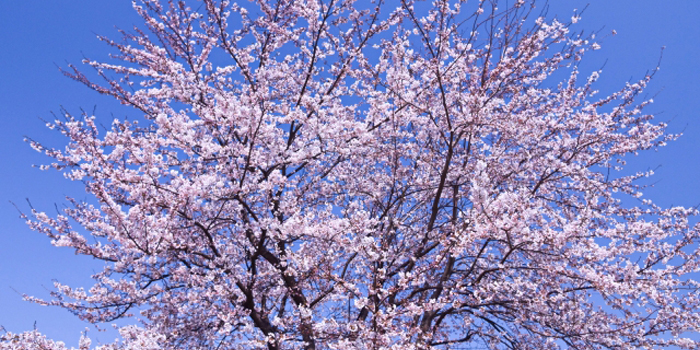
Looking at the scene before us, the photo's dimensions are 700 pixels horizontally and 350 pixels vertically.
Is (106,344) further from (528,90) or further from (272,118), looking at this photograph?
(528,90)

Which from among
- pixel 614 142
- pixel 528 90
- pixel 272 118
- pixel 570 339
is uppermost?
pixel 528 90

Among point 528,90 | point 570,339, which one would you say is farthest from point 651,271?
point 528,90

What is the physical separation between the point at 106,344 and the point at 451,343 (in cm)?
628

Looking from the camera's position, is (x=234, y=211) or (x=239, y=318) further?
(x=234, y=211)

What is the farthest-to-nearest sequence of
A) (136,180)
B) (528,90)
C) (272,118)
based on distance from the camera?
(528,90) < (272,118) < (136,180)

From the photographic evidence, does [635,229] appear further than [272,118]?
Yes

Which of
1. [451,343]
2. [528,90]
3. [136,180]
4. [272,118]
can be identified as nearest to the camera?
[136,180]

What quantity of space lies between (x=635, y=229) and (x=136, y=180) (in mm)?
8072

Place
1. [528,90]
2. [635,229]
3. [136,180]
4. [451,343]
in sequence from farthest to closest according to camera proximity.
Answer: [528,90], [451,343], [635,229], [136,180]

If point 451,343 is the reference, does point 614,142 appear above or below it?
above

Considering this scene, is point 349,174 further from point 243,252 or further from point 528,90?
point 528,90

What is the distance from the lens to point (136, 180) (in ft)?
22.1

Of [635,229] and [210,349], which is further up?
[635,229]

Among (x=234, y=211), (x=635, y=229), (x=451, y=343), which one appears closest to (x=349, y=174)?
(x=234, y=211)
